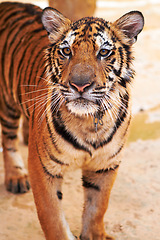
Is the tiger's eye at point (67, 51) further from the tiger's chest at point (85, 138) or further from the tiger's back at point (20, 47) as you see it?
the tiger's back at point (20, 47)

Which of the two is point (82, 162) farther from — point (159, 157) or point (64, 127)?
point (159, 157)

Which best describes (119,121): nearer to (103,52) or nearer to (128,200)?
(103,52)

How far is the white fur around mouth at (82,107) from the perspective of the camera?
69.4 inches

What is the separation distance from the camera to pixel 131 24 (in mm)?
1959

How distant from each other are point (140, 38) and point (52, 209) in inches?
257

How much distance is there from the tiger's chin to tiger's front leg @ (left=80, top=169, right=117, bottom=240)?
21.7 inches

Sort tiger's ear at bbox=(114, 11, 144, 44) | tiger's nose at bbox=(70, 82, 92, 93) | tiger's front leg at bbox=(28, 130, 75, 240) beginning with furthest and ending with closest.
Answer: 1. tiger's front leg at bbox=(28, 130, 75, 240)
2. tiger's ear at bbox=(114, 11, 144, 44)
3. tiger's nose at bbox=(70, 82, 92, 93)

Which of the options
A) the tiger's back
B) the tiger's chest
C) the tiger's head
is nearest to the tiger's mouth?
the tiger's head

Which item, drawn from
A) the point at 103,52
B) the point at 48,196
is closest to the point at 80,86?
the point at 103,52

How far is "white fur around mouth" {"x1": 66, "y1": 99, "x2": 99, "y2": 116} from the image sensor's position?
176 centimetres

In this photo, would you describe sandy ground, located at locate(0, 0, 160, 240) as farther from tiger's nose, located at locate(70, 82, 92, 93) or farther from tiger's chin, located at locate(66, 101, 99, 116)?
tiger's nose, located at locate(70, 82, 92, 93)

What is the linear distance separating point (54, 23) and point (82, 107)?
0.53m

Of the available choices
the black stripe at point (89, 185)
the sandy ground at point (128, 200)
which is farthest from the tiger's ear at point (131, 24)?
the sandy ground at point (128, 200)

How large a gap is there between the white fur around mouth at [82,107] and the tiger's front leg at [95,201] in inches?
21.9
